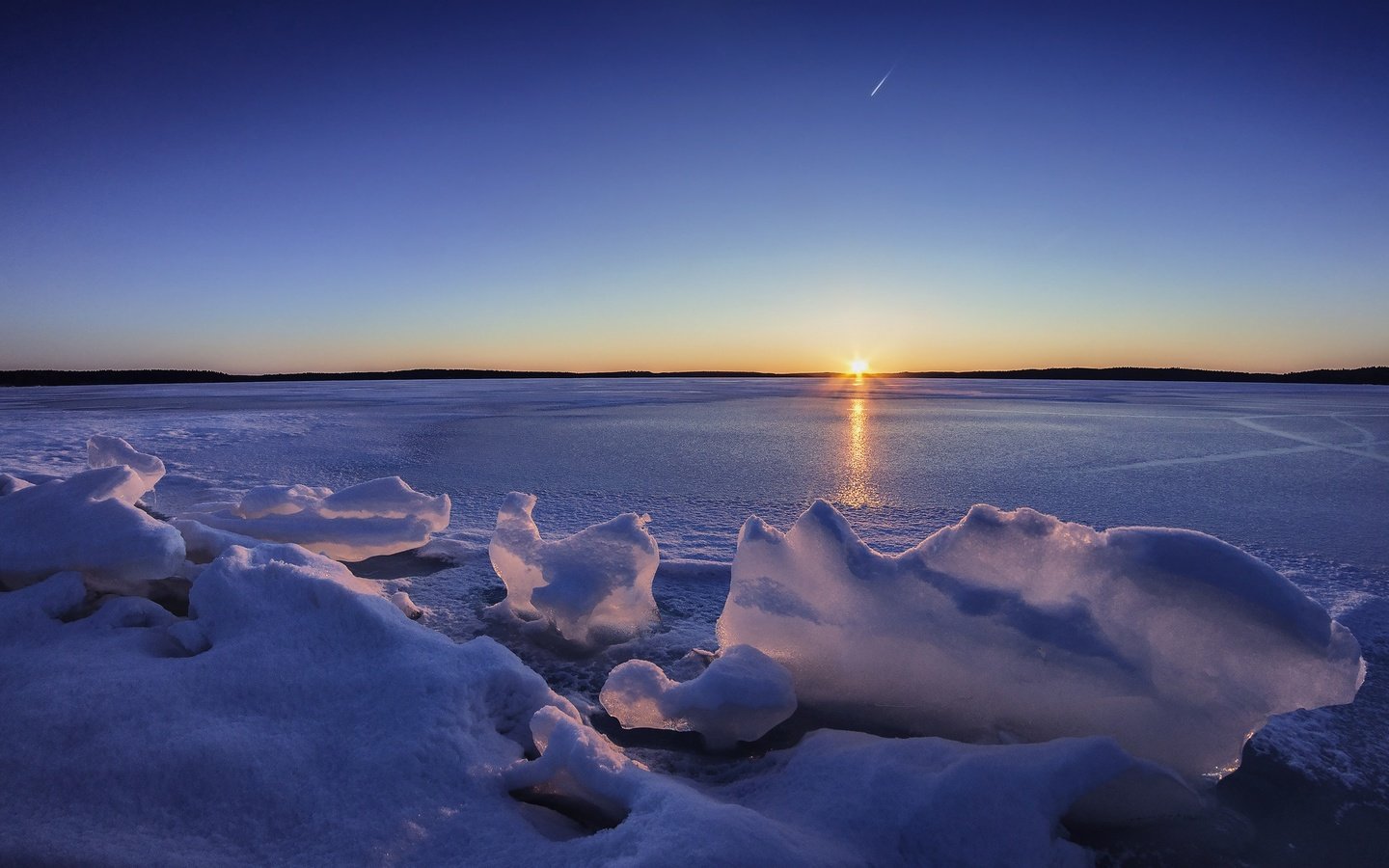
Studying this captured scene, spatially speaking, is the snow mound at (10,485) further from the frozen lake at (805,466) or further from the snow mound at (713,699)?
the snow mound at (713,699)

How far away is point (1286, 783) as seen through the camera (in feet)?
5.98

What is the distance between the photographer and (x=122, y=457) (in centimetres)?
463

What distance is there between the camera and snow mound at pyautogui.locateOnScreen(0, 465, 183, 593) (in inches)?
99.2

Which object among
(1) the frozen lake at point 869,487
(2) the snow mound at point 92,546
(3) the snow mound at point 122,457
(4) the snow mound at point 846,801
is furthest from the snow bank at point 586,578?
(3) the snow mound at point 122,457

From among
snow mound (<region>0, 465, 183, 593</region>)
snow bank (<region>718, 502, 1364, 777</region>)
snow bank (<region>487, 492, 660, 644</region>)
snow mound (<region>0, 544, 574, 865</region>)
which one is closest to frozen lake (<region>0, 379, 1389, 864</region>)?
snow bank (<region>487, 492, 660, 644</region>)

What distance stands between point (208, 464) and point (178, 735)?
622 cm

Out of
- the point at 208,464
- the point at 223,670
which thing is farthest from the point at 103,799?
the point at 208,464

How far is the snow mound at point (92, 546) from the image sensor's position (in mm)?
2520

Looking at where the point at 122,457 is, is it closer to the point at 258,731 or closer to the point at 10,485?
the point at 10,485

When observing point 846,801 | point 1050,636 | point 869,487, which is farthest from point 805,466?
point 846,801

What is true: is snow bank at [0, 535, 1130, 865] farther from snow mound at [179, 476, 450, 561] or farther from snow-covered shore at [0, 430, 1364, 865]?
snow mound at [179, 476, 450, 561]

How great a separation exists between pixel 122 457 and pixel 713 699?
481 cm

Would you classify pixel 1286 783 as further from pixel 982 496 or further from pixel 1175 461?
pixel 1175 461

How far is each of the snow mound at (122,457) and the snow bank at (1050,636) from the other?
162 inches
